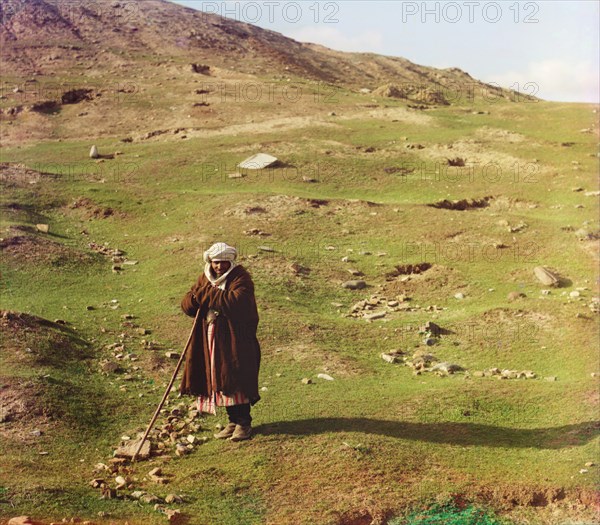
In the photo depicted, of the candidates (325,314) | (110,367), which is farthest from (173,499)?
(325,314)

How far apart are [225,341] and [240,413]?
0.88 m

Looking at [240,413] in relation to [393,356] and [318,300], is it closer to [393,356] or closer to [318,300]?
[393,356]

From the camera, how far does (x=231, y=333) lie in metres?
8.89

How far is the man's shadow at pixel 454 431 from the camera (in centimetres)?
926

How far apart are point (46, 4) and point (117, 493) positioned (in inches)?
1775

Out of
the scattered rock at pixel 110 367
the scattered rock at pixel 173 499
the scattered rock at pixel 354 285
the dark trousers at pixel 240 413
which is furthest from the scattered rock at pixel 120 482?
the scattered rock at pixel 354 285

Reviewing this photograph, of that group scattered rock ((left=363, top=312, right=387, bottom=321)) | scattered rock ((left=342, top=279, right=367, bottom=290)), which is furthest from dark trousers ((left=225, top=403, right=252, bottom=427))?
scattered rock ((left=342, top=279, right=367, bottom=290))

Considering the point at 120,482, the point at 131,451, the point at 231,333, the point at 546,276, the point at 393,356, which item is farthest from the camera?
the point at 546,276

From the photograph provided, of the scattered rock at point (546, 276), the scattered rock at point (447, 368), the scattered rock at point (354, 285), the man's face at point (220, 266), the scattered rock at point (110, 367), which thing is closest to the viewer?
the man's face at point (220, 266)

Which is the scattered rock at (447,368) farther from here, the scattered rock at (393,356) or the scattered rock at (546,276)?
the scattered rock at (546,276)

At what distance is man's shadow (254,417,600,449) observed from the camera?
9.26m

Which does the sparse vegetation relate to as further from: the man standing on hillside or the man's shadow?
the man standing on hillside

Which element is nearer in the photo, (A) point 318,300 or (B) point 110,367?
(B) point 110,367

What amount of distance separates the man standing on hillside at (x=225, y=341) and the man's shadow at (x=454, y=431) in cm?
61
